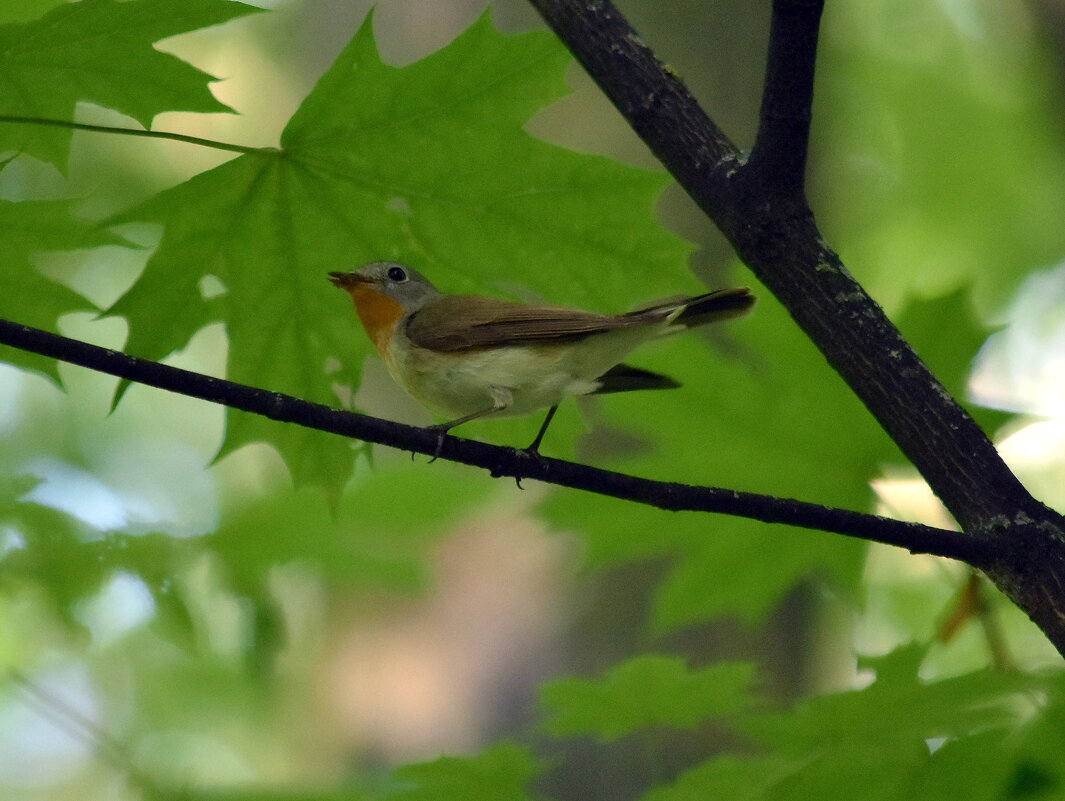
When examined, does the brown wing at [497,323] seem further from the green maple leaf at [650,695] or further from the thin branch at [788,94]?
the green maple leaf at [650,695]

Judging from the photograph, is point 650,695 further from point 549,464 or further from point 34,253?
point 34,253

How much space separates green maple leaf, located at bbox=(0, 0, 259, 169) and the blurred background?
0.91 ft

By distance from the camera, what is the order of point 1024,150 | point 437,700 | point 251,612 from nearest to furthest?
1. point 251,612
2. point 437,700
3. point 1024,150

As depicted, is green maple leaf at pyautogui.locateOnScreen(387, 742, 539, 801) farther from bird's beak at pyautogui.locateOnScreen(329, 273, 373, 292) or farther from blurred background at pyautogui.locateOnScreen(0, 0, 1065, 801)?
bird's beak at pyautogui.locateOnScreen(329, 273, 373, 292)

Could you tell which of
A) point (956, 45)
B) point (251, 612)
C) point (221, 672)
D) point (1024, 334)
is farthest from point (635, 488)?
point (956, 45)

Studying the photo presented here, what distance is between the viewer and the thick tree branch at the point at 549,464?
5.81ft

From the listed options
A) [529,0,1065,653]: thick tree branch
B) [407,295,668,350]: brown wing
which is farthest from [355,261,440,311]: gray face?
[529,0,1065,653]: thick tree branch

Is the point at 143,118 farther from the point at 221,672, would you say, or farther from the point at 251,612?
the point at 221,672

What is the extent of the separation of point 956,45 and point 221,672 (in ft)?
28.0

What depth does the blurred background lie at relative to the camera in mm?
3453

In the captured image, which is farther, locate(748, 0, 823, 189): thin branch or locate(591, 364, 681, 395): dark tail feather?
locate(591, 364, 681, 395): dark tail feather

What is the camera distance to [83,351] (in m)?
1.78

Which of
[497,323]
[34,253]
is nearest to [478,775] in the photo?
[497,323]

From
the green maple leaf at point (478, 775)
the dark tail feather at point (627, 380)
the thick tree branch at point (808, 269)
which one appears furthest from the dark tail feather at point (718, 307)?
the green maple leaf at point (478, 775)
